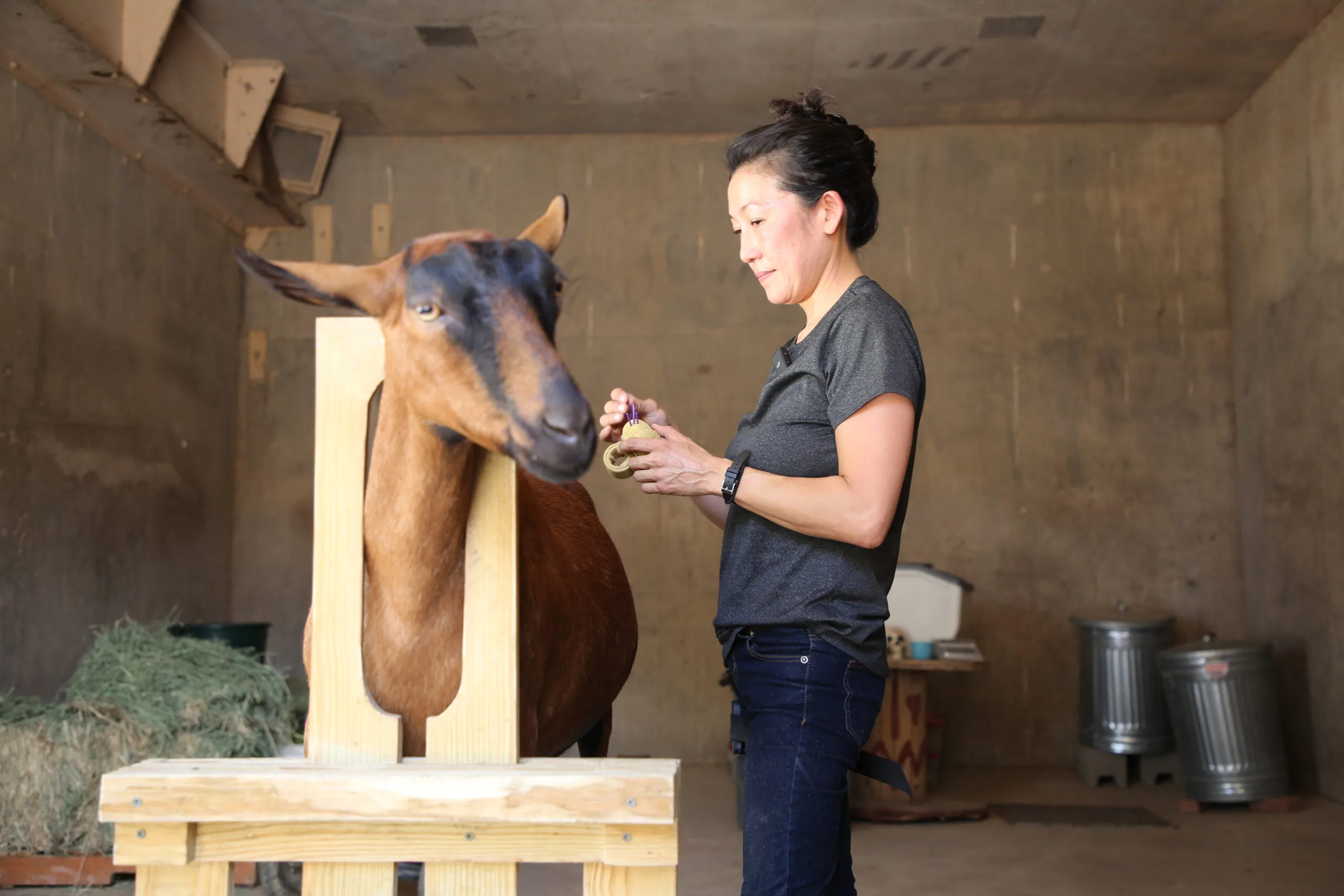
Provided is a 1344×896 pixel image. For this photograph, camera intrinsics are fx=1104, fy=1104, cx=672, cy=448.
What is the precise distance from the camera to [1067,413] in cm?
670

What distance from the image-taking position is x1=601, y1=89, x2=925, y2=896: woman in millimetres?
1404

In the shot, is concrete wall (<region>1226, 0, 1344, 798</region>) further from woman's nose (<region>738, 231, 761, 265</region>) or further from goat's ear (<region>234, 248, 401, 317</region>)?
goat's ear (<region>234, 248, 401, 317</region>)

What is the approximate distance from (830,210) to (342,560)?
32.2 inches

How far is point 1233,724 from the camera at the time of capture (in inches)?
203

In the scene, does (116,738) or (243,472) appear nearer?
(116,738)

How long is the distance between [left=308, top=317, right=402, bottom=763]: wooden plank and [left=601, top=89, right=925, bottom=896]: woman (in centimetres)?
36

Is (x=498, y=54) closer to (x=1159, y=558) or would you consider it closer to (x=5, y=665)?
(x=5, y=665)

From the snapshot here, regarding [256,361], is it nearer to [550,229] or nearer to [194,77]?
[194,77]

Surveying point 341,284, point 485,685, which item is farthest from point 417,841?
point 341,284

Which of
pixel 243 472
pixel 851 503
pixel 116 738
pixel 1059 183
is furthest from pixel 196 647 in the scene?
pixel 1059 183

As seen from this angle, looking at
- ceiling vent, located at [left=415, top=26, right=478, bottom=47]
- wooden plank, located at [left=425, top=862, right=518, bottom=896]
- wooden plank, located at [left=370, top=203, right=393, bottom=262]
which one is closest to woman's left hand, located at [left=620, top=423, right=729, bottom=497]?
wooden plank, located at [left=425, top=862, right=518, bottom=896]

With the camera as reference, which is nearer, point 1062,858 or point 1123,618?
point 1062,858

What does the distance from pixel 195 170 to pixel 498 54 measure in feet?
5.69

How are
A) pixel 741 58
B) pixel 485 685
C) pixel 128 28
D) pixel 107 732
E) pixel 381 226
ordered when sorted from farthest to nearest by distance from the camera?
pixel 381 226
pixel 741 58
pixel 128 28
pixel 107 732
pixel 485 685
